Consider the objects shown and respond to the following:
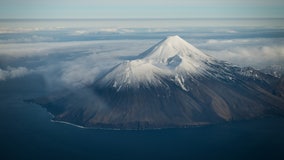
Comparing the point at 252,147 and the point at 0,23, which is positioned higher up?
the point at 0,23

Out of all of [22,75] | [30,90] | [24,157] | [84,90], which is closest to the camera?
[24,157]

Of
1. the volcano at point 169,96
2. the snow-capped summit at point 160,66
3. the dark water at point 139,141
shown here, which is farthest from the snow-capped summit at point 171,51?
the dark water at point 139,141

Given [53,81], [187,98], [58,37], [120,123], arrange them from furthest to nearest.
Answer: [58,37] → [53,81] → [187,98] → [120,123]

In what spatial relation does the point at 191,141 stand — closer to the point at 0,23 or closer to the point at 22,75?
the point at 0,23

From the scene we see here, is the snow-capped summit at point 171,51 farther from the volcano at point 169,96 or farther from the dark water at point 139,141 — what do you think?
the dark water at point 139,141

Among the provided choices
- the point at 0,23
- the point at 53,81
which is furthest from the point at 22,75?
the point at 0,23

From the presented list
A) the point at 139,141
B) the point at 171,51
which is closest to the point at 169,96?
the point at 139,141

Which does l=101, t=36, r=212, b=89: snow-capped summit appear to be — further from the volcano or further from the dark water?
the dark water

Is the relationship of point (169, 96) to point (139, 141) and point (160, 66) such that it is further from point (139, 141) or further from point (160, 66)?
point (139, 141)
